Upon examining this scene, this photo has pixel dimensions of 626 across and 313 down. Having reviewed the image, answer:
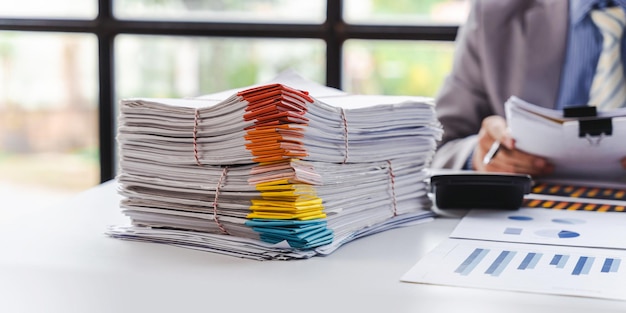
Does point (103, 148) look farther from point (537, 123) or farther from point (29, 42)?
point (537, 123)

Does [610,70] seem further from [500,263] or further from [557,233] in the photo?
[500,263]

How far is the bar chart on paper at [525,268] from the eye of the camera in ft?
2.40

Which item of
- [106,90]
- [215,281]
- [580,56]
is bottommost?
[215,281]

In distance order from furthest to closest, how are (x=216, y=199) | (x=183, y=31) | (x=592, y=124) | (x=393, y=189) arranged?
(x=183, y=31)
(x=592, y=124)
(x=393, y=189)
(x=216, y=199)

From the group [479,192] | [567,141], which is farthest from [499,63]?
[479,192]

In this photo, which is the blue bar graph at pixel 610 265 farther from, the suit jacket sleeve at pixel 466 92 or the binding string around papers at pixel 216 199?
the suit jacket sleeve at pixel 466 92

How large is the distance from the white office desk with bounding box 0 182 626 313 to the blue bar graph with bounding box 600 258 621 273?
0.33 ft

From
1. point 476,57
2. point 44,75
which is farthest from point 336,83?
point 44,75

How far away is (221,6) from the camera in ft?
7.80

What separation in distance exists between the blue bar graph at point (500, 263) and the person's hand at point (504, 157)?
18.9 inches

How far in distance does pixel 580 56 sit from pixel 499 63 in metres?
0.18

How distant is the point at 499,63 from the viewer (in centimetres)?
185

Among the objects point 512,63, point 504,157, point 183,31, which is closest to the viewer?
point 504,157

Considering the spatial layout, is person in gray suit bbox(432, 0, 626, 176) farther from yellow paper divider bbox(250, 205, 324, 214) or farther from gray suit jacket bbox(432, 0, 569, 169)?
yellow paper divider bbox(250, 205, 324, 214)
